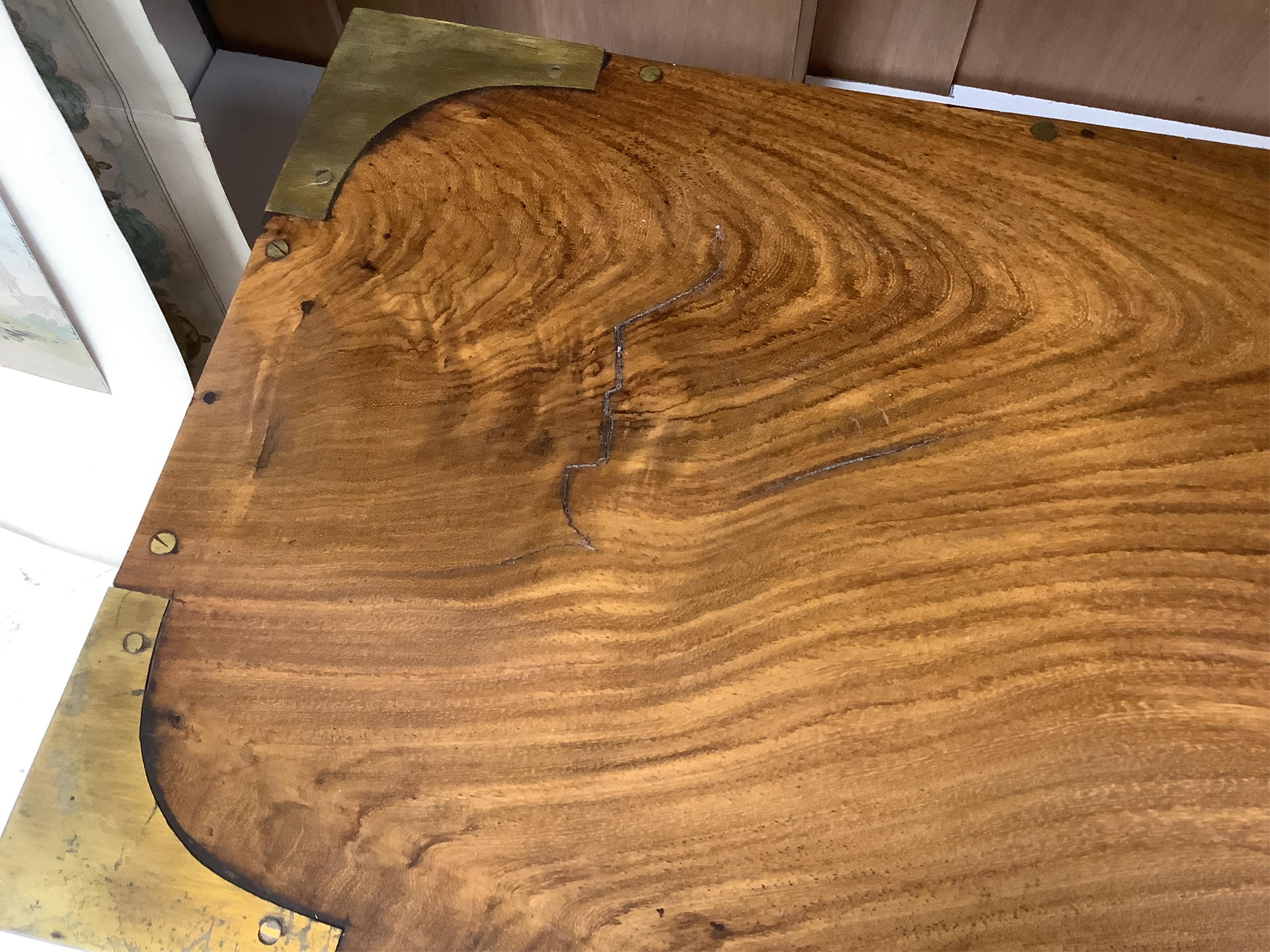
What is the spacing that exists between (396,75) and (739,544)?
43cm

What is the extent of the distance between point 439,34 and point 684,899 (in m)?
0.61

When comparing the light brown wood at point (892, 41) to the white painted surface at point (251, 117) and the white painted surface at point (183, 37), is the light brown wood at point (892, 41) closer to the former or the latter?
the white painted surface at point (251, 117)

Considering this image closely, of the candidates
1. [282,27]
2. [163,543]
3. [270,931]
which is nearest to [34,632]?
[163,543]

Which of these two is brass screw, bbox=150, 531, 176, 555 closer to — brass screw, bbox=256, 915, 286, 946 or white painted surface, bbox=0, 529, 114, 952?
brass screw, bbox=256, 915, 286, 946

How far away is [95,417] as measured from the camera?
97 cm

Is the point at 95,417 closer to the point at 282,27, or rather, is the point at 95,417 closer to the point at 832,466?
the point at 282,27

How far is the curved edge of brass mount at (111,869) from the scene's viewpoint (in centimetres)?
46

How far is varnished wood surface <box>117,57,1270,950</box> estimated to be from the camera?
18.5 inches

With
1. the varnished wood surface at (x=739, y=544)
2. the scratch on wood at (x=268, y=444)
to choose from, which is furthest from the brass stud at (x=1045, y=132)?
the scratch on wood at (x=268, y=444)

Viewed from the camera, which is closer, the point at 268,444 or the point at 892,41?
the point at 268,444

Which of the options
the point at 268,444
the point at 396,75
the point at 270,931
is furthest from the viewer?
the point at 396,75

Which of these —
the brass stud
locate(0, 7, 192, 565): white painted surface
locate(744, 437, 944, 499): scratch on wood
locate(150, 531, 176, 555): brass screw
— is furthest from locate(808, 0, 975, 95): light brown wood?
locate(150, 531, 176, 555): brass screw

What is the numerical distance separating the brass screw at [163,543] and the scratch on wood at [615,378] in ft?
0.25

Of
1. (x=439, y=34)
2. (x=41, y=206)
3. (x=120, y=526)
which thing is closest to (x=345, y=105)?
(x=439, y=34)
